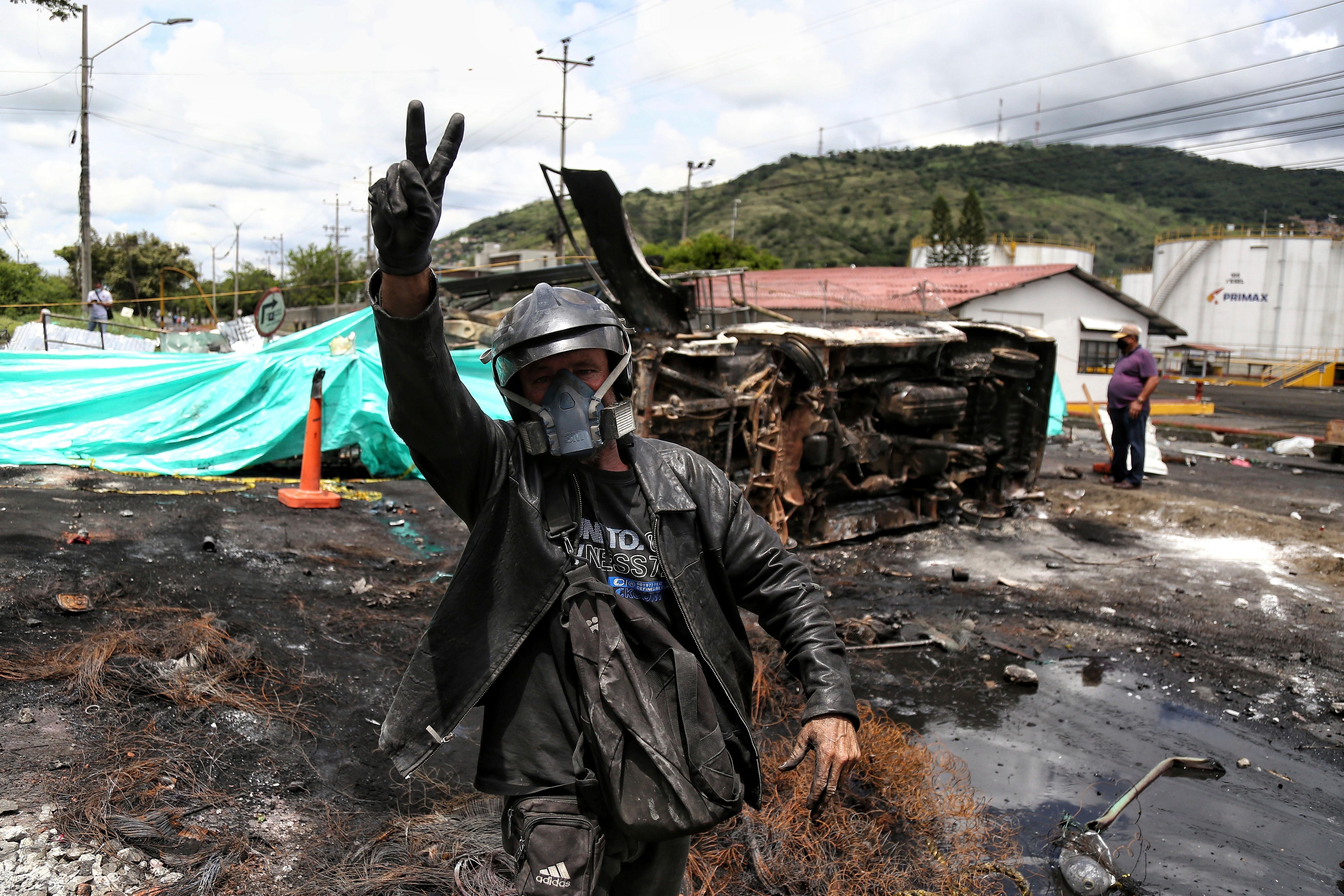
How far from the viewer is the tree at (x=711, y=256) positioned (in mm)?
46094

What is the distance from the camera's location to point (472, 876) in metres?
2.91

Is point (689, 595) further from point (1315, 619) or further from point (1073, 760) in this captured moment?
point (1315, 619)

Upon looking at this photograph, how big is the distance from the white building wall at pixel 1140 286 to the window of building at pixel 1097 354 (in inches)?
1031

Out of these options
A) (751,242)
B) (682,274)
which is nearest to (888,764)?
(682,274)

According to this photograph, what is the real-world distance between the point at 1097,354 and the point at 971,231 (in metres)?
44.4

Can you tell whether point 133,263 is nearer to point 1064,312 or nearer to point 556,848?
point 1064,312

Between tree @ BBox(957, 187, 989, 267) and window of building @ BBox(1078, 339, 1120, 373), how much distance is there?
4041 centimetres

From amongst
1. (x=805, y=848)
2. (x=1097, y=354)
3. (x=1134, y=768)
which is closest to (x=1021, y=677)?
(x=1134, y=768)

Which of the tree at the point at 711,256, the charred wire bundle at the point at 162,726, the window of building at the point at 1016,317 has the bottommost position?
the charred wire bundle at the point at 162,726

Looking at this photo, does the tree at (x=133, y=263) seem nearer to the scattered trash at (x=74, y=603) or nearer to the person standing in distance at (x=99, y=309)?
the person standing in distance at (x=99, y=309)

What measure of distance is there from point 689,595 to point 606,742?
43 centimetres

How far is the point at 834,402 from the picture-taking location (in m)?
7.84

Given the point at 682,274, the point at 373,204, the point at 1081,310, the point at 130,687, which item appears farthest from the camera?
the point at 1081,310

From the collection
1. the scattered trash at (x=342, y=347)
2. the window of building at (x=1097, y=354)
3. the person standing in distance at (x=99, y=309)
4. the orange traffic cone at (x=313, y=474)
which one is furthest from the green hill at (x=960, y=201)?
the orange traffic cone at (x=313, y=474)
